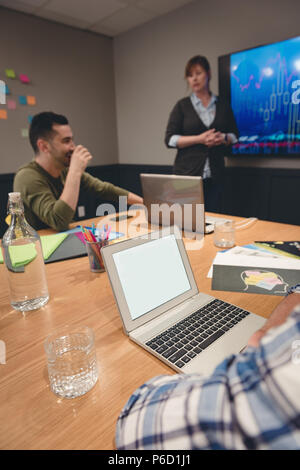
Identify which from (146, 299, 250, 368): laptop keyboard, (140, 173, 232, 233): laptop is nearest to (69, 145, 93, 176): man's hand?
(140, 173, 232, 233): laptop

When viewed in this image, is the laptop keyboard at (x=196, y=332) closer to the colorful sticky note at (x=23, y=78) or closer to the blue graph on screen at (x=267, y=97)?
the blue graph on screen at (x=267, y=97)

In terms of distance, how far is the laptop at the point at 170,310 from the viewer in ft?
2.07

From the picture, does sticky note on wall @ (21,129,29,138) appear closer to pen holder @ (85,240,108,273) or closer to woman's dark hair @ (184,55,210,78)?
woman's dark hair @ (184,55,210,78)

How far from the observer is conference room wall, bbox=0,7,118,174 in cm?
315

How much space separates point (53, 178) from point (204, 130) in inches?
65.4

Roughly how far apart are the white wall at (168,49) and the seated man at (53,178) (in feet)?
5.76

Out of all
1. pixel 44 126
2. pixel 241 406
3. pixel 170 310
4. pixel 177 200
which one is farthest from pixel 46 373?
pixel 44 126

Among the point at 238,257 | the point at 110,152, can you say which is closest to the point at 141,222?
the point at 238,257

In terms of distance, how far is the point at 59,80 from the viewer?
11.5 feet

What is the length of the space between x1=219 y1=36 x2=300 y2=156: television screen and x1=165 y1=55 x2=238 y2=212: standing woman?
0.12 meters

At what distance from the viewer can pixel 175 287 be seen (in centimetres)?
82

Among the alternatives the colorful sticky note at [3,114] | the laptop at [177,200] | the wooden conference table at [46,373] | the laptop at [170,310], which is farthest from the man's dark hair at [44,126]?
the colorful sticky note at [3,114]

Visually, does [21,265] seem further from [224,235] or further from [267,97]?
[267,97]
